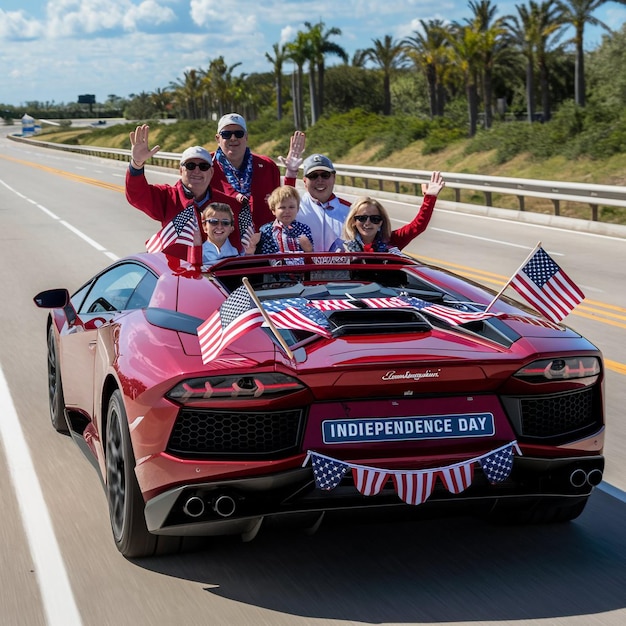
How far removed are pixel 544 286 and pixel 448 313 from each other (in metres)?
0.87

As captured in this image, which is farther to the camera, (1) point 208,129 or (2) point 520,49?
(1) point 208,129

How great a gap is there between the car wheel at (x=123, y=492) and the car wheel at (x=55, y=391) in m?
1.98

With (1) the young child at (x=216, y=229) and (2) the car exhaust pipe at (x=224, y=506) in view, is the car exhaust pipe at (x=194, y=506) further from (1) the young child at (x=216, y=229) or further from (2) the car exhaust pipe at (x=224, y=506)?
(1) the young child at (x=216, y=229)

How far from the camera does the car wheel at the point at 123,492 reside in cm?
470

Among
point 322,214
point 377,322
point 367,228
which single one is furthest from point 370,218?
point 377,322

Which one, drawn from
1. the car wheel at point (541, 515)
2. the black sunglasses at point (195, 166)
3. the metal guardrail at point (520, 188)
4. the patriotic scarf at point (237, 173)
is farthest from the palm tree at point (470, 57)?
the car wheel at point (541, 515)

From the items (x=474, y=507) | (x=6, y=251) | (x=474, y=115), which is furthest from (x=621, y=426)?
(x=474, y=115)

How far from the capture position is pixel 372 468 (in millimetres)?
4320

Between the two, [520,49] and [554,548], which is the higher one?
[520,49]

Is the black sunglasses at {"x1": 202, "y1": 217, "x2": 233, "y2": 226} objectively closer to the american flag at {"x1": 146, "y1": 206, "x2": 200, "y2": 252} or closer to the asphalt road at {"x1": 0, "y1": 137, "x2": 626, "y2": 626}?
the american flag at {"x1": 146, "y1": 206, "x2": 200, "y2": 252}

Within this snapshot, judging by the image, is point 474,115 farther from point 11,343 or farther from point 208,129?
point 11,343

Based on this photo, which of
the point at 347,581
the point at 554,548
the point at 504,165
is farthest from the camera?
the point at 504,165

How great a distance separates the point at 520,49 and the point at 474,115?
5037mm

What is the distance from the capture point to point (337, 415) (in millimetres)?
4352
